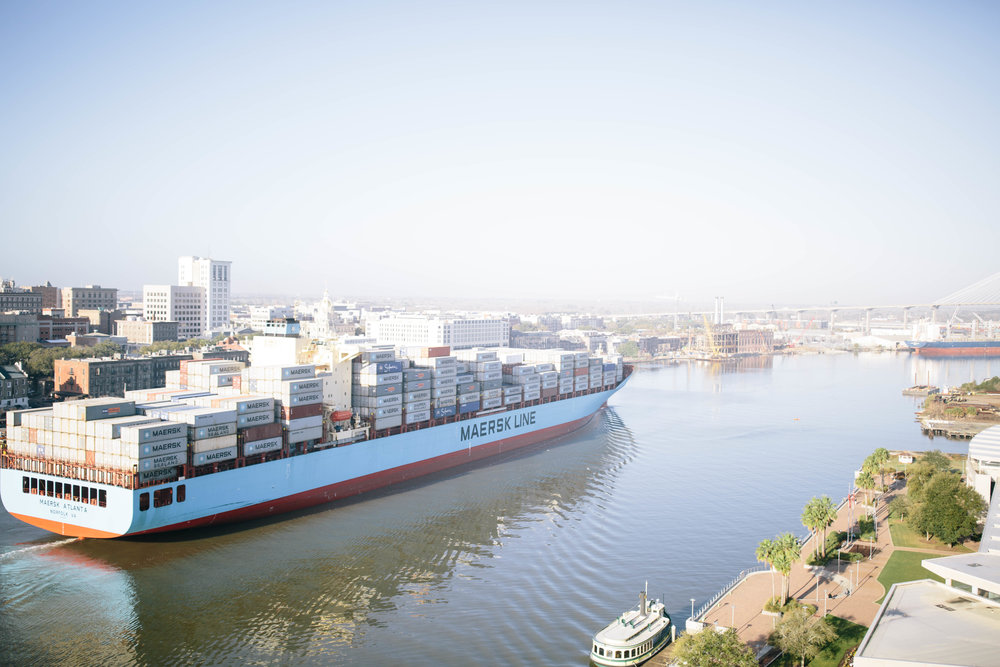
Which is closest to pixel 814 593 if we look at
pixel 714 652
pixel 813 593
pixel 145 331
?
pixel 813 593

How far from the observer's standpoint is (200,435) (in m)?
22.9

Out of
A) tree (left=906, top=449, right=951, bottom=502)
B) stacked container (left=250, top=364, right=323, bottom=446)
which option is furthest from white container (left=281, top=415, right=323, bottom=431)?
tree (left=906, top=449, right=951, bottom=502)

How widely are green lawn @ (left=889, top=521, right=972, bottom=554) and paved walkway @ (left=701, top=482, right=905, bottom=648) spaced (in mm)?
573

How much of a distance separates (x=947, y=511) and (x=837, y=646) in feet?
28.9

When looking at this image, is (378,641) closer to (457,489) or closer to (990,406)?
(457,489)

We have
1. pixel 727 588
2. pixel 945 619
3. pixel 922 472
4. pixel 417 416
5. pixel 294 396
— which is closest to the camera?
pixel 945 619

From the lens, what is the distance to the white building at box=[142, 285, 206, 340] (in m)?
82.3

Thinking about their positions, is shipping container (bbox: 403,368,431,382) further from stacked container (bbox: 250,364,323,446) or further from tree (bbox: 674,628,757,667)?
tree (bbox: 674,628,757,667)

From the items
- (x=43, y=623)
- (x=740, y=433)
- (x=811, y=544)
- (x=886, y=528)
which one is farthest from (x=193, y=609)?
(x=740, y=433)

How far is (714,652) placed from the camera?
44.4 feet

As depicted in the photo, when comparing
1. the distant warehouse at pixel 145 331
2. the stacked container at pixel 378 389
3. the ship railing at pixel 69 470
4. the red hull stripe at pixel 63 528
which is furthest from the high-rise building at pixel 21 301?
the red hull stripe at pixel 63 528

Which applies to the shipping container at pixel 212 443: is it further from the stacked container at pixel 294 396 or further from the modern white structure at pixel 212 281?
the modern white structure at pixel 212 281

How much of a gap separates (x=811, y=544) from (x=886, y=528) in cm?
339

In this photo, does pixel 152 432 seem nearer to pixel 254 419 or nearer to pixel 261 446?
pixel 254 419
